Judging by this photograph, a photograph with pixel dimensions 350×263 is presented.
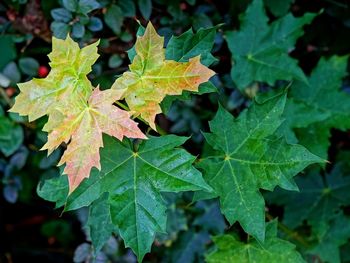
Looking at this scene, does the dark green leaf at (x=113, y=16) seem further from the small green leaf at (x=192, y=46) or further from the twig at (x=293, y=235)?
Answer: the twig at (x=293, y=235)

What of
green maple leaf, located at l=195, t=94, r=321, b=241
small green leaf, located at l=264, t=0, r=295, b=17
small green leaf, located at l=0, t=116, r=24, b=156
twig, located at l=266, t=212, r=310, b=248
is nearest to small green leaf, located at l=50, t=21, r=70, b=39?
small green leaf, located at l=0, t=116, r=24, b=156

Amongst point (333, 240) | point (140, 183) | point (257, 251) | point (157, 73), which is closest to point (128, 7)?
point (157, 73)

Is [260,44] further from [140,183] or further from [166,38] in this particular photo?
[140,183]

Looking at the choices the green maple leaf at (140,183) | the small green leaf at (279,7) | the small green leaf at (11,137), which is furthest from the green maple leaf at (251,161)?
the small green leaf at (11,137)

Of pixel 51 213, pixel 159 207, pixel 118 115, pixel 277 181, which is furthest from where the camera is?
pixel 51 213

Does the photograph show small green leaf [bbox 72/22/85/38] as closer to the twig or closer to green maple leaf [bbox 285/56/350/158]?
green maple leaf [bbox 285/56/350/158]

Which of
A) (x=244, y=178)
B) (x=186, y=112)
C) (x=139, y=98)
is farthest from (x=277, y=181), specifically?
(x=186, y=112)

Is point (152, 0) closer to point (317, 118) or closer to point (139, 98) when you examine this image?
point (317, 118)
